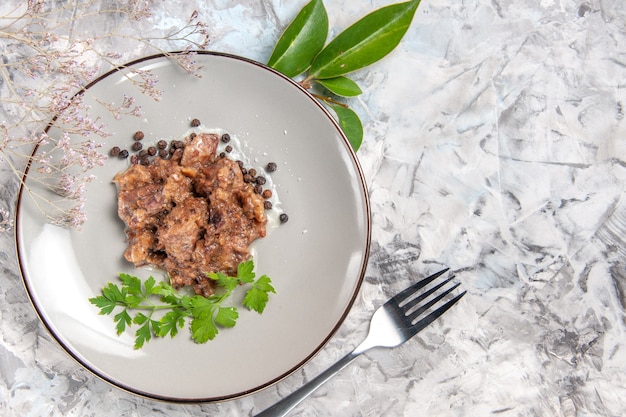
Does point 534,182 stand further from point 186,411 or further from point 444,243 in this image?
point 186,411

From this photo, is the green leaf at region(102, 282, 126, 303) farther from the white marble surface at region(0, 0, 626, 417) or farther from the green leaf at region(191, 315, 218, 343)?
the white marble surface at region(0, 0, 626, 417)

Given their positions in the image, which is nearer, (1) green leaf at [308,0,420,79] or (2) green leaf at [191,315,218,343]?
(2) green leaf at [191,315,218,343]

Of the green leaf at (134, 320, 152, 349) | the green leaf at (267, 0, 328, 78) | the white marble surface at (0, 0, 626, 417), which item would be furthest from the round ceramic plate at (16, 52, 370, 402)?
the white marble surface at (0, 0, 626, 417)

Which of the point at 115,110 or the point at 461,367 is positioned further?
the point at 461,367

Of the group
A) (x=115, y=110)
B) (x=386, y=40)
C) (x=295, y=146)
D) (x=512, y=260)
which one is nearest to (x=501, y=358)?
(x=512, y=260)

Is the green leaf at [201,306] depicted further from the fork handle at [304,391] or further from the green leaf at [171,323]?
the fork handle at [304,391]

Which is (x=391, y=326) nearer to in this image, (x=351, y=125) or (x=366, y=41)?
(x=351, y=125)
